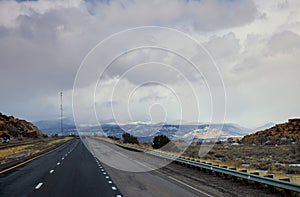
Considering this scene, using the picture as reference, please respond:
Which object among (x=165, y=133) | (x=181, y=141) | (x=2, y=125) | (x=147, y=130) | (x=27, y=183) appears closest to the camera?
(x=27, y=183)

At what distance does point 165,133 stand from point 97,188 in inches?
1598

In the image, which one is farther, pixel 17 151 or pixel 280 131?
pixel 280 131

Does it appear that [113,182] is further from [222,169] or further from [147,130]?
[147,130]

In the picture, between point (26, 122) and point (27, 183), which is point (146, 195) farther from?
point (26, 122)

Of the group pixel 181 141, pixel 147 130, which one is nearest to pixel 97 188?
pixel 147 130

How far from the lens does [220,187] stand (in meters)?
13.9

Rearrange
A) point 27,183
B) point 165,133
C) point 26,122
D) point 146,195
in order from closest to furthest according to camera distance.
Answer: point 146,195 → point 27,183 → point 165,133 → point 26,122

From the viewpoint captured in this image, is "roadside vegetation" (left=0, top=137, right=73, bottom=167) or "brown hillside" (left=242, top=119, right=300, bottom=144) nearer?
"roadside vegetation" (left=0, top=137, right=73, bottom=167)

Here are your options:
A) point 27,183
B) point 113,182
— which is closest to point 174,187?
point 113,182

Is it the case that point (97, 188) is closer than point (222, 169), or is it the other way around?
point (97, 188)

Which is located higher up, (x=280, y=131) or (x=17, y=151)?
(x=280, y=131)

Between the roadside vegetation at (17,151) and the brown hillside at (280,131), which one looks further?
the brown hillside at (280,131)

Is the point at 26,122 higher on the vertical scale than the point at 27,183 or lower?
higher

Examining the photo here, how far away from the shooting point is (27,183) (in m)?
14.8
